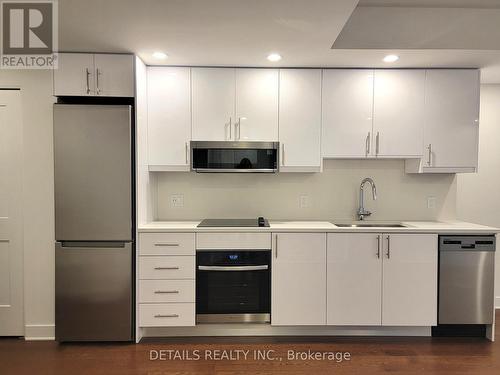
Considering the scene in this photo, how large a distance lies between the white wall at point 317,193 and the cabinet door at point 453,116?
38 cm

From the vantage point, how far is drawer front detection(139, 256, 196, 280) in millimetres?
2850

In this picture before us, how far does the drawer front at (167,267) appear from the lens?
2850 mm

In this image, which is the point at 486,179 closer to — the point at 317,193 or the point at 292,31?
the point at 317,193

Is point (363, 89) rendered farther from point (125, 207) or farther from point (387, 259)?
point (125, 207)

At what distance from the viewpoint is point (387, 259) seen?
2.89 metres

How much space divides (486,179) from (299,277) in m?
2.28

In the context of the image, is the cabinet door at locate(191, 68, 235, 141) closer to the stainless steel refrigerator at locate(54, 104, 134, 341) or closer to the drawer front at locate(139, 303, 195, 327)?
the stainless steel refrigerator at locate(54, 104, 134, 341)

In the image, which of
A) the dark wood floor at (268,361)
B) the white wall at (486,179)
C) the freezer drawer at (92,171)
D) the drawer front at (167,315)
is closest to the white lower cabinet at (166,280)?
the drawer front at (167,315)

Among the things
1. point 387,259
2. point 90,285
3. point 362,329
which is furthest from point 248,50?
point 362,329

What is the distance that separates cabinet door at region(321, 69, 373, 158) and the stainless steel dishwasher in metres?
1.08

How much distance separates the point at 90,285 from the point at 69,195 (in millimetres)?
733

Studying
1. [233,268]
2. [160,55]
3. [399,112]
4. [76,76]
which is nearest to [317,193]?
[399,112]

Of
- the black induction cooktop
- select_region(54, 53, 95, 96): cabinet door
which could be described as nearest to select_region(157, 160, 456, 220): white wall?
the black induction cooktop

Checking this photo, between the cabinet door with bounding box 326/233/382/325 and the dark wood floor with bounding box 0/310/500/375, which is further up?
the cabinet door with bounding box 326/233/382/325
